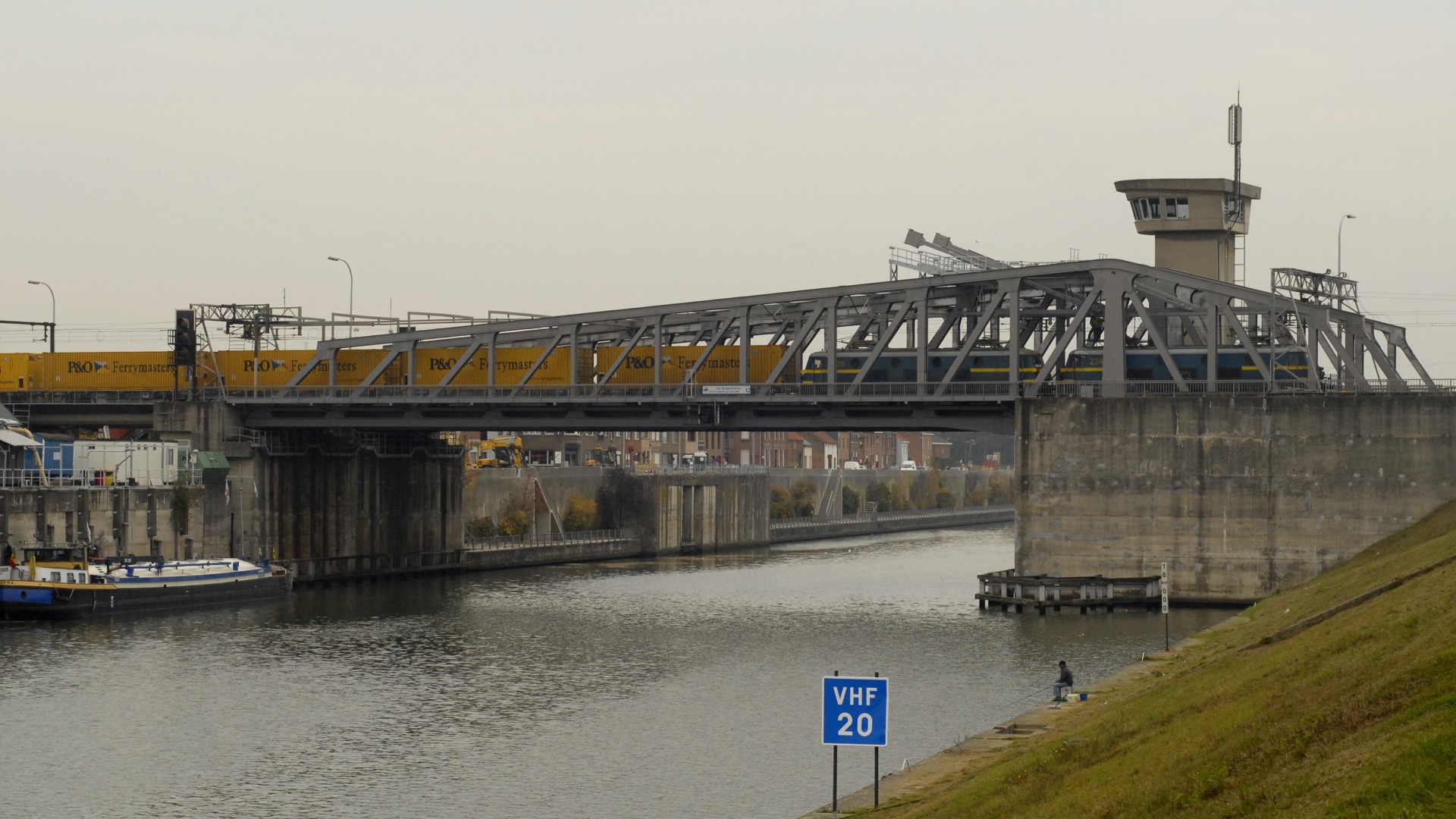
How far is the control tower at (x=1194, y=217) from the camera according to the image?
360 ft

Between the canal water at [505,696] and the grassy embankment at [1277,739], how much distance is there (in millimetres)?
9093

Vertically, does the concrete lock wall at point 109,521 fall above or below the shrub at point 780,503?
above

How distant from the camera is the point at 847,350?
99.8 meters

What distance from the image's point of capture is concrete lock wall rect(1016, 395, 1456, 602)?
82.6 meters

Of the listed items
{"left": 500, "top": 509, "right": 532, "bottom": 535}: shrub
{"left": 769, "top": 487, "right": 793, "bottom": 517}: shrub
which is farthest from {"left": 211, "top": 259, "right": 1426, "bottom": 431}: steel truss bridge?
{"left": 769, "top": 487, "right": 793, "bottom": 517}: shrub

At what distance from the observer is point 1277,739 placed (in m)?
25.0

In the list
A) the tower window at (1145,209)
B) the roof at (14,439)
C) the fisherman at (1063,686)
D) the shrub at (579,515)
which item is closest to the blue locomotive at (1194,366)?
the tower window at (1145,209)

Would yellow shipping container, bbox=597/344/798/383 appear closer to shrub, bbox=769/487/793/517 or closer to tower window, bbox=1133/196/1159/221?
tower window, bbox=1133/196/1159/221

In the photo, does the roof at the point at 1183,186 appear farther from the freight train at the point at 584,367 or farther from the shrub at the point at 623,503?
the shrub at the point at 623,503

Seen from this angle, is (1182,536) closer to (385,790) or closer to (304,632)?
(304,632)

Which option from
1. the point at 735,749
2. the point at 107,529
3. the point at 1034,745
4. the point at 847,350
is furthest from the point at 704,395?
the point at 1034,745

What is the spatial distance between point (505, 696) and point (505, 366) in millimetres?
51111

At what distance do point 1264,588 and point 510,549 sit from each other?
62450 mm

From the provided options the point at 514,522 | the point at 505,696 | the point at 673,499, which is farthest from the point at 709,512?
the point at 505,696
